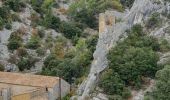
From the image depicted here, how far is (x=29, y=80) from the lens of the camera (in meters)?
74.8

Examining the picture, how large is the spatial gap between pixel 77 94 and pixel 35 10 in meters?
44.9

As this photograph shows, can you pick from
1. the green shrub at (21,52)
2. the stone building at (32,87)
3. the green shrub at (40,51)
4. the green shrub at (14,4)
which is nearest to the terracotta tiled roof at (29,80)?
the stone building at (32,87)

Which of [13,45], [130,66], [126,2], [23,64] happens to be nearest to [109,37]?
[130,66]

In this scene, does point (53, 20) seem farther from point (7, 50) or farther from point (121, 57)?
point (121, 57)

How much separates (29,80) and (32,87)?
1426 mm

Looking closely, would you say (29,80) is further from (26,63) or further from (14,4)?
(14,4)

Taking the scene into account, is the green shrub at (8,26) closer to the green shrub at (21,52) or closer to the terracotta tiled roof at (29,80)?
the green shrub at (21,52)

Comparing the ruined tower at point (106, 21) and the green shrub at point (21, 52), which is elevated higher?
the ruined tower at point (106, 21)

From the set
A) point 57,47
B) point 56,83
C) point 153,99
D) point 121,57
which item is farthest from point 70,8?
point 153,99

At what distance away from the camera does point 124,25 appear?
70438 mm

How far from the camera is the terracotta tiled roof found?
73562 mm

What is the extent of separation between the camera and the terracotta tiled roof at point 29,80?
241ft

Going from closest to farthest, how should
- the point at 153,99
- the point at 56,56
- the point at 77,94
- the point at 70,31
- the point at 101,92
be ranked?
the point at 153,99, the point at 101,92, the point at 77,94, the point at 56,56, the point at 70,31

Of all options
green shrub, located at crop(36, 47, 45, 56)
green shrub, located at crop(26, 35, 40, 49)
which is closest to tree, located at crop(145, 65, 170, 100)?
green shrub, located at crop(36, 47, 45, 56)
